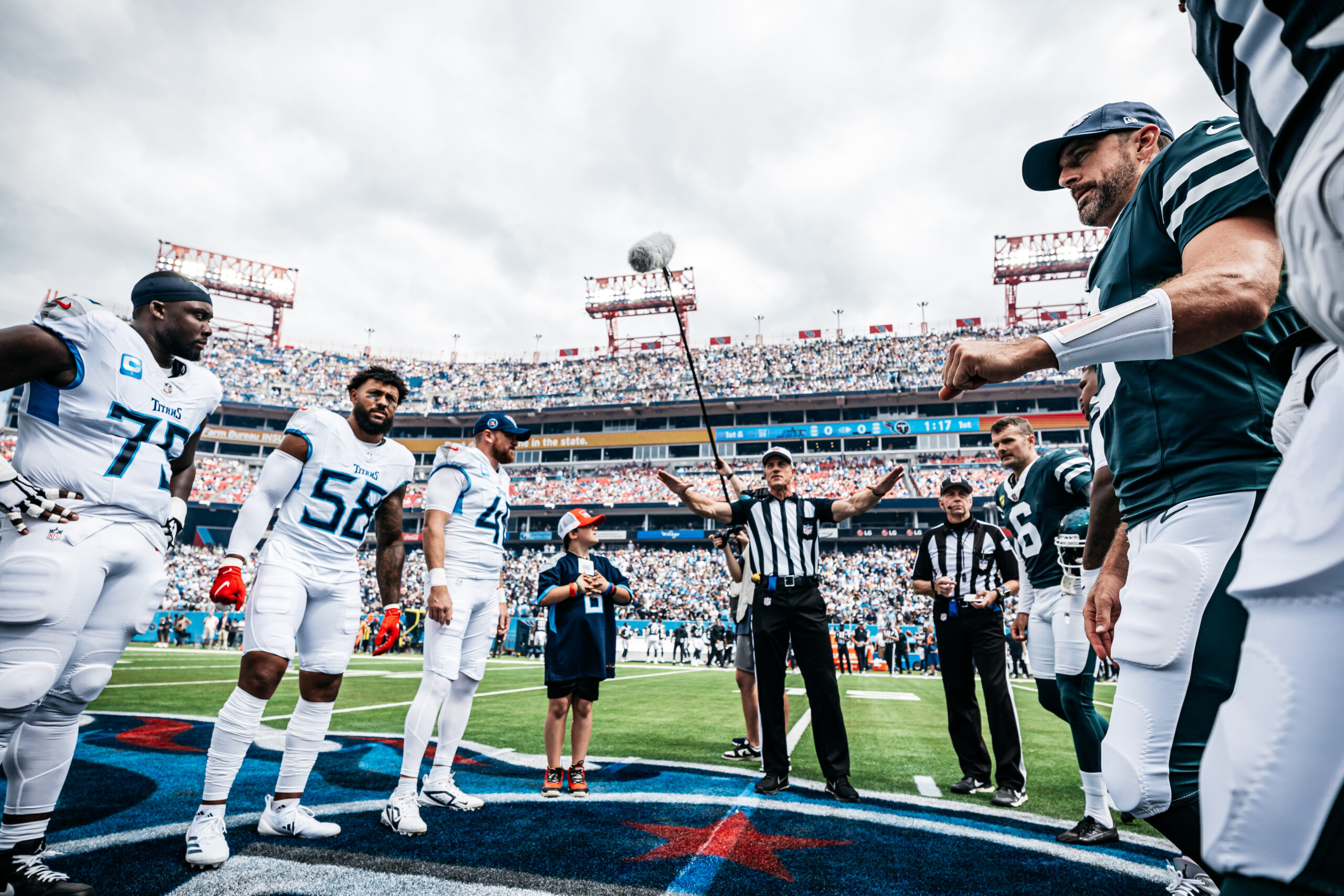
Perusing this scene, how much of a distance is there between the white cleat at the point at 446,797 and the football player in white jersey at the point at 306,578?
25.7 inches

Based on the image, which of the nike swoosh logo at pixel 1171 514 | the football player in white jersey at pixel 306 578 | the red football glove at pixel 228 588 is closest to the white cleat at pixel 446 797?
the football player in white jersey at pixel 306 578

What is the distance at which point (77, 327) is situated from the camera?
9.59 ft

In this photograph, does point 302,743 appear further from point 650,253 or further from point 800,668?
point 650,253

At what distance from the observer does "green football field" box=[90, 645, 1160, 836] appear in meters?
5.23

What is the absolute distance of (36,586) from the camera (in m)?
Result: 2.55

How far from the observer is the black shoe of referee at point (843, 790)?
412 centimetres

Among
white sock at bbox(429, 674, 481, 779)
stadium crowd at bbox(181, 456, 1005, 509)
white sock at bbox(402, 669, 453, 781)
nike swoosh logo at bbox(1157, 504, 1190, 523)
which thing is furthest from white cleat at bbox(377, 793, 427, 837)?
stadium crowd at bbox(181, 456, 1005, 509)

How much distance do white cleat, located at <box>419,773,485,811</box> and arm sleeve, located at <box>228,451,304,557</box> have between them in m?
1.80

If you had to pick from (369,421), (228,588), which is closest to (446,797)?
(228,588)

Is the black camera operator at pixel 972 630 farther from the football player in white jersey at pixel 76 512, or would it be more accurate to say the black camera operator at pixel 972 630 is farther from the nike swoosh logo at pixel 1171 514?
the football player in white jersey at pixel 76 512

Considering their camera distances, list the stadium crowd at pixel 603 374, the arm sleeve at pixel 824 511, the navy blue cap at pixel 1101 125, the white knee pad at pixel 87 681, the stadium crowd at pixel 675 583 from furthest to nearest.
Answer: the stadium crowd at pixel 603 374, the stadium crowd at pixel 675 583, the arm sleeve at pixel 824 511, the white knee pad at pixel 87 681, the navy blue cap at pixel 1101 125

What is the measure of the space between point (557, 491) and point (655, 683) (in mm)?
32265

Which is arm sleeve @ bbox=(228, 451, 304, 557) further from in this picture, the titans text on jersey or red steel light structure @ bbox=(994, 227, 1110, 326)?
red steel light structure @ bbox=(994, 227, 1110, 326)

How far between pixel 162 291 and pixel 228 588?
153 centimetres
